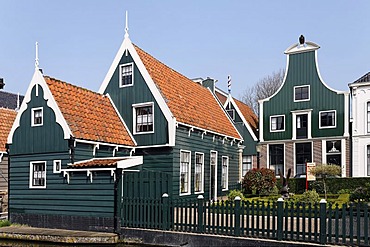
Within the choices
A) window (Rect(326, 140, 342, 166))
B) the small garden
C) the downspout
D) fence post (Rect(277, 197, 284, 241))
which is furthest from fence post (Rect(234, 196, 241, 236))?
window (Rect(326, 140, 342, 166))

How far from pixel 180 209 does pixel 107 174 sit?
2.83m

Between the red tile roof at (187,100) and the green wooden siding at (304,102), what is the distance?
5.06 metres

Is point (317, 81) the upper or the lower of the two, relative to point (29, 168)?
upper

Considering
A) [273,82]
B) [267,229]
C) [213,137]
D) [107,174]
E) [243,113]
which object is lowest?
[267,229]

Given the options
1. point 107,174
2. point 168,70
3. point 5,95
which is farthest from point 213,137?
point 5,95

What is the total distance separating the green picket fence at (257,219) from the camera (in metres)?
10.6

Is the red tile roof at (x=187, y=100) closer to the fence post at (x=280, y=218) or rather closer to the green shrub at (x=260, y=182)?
the green shrub at (x=260, y=182)

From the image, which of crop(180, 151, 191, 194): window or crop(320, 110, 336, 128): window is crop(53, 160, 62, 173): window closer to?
crop(180, 151, 191, 194): window

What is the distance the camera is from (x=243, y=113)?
30844mm

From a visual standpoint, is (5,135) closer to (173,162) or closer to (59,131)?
(59,131)

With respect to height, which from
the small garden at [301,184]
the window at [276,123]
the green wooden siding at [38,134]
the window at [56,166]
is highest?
the window at [276,123]

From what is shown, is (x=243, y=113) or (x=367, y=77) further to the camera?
(x=243, y=113)

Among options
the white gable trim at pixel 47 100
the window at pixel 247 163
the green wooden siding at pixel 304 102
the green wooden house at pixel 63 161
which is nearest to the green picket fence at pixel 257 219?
the green wooden house at pixel 63 161

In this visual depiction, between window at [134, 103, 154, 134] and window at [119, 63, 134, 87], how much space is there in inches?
48.6
